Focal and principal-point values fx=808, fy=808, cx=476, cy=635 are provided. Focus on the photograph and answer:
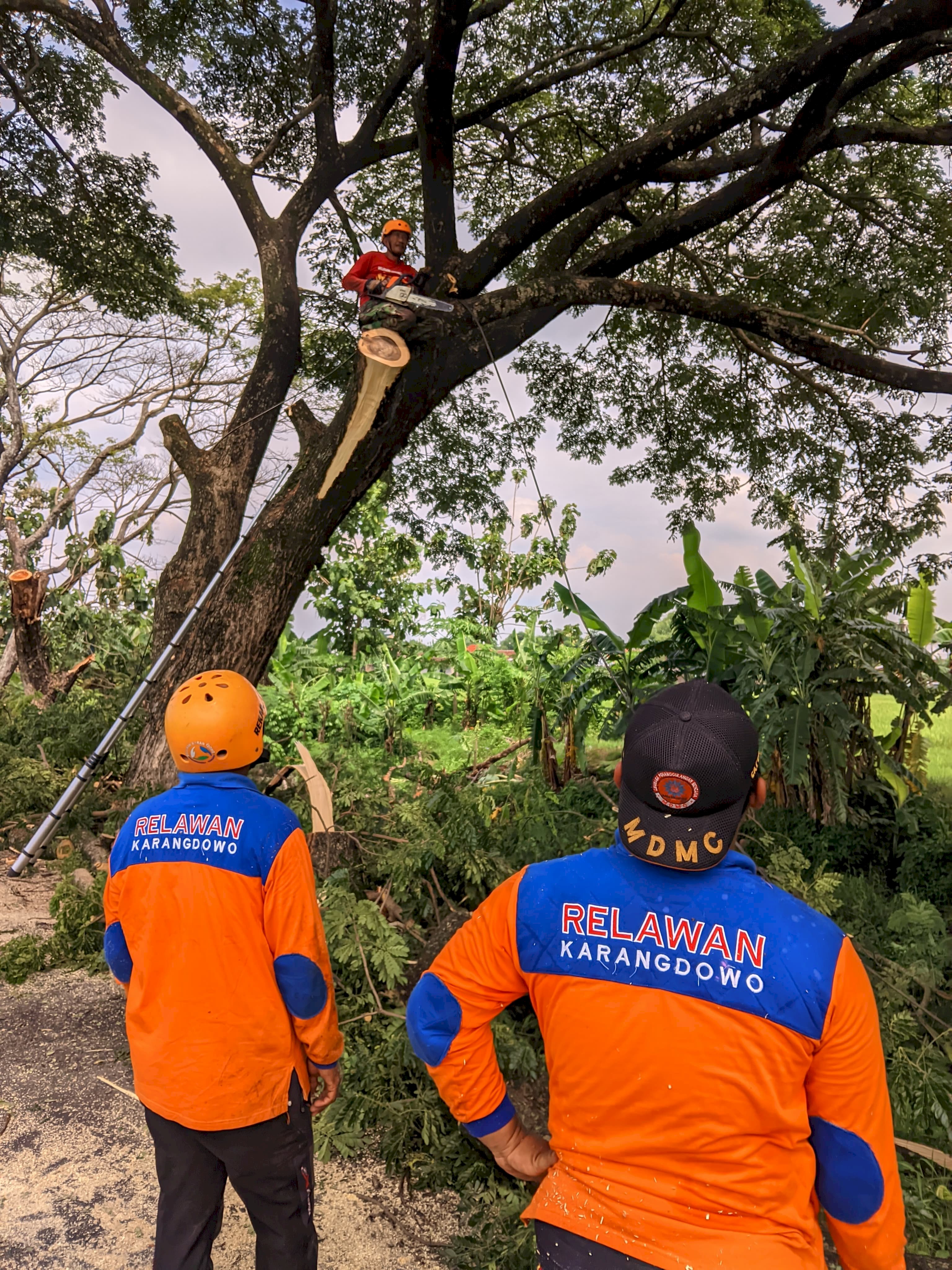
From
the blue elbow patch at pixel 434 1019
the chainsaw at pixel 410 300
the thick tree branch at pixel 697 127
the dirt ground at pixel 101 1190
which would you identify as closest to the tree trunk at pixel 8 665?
the chainsaw at pixel 410 300

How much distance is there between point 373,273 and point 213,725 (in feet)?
20.1

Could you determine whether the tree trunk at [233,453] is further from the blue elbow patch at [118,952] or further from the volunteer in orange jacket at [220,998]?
the volunteer in orange jacket at [220,998]

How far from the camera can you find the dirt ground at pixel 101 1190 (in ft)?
8.70

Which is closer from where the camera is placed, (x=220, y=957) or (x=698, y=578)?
(x=220, y=957)

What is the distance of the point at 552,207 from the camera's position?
6957mm

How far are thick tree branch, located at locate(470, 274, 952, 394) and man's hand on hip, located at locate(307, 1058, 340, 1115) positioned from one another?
18.5ft

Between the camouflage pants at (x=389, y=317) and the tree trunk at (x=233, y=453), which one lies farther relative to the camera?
the tree trunk at (x=233, y=453)

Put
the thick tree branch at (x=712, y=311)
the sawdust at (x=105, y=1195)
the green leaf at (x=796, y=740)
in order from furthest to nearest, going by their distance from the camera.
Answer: the thick tree branch at (x=712, y=311) < the green leaf at (x=796, y=740) < the sawdust at (x=105, y=1195)

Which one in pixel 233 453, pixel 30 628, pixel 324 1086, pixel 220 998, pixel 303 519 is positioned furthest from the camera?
pixel 30 628

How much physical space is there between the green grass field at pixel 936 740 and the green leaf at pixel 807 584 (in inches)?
67.7

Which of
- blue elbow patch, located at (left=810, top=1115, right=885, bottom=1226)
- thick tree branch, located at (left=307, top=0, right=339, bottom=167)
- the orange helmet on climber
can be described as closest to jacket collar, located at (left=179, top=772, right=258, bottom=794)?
blue elbow patch, located at (left=810, top=1115, right=885, bottom=1226)

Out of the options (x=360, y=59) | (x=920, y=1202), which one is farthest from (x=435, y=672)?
(x=920, y=1202)

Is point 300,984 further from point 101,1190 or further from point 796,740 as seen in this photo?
point 796,740

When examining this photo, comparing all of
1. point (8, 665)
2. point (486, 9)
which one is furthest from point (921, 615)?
point (8, 665)
